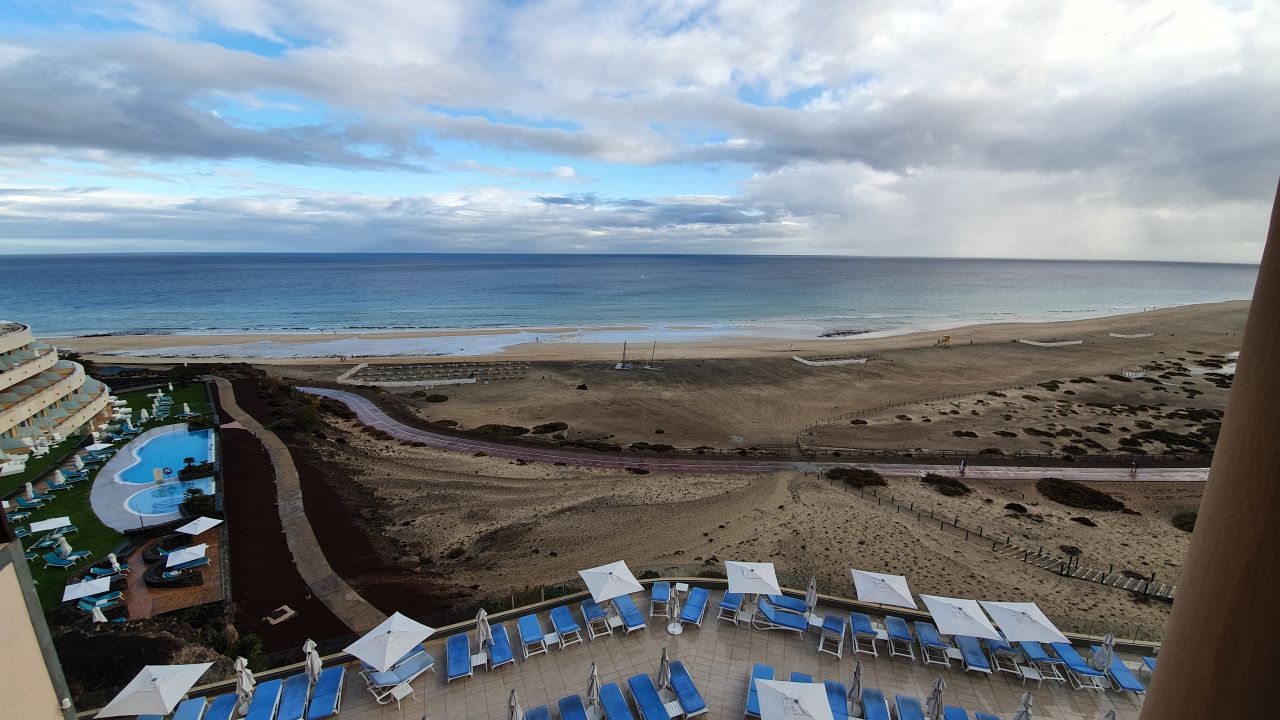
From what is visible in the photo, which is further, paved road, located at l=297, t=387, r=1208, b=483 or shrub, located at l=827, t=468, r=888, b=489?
paved road, located at l=297, t=387, r=1208, b=483

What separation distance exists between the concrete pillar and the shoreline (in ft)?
178

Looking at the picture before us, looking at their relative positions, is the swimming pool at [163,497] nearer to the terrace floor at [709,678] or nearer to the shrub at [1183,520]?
the terrace floor at [709,678]

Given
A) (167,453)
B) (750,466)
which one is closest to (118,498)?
(167,453)

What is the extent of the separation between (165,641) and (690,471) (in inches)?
817

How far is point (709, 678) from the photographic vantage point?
12281 mm

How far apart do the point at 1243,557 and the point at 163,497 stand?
30110 mm

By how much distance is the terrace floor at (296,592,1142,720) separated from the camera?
37.6 ft

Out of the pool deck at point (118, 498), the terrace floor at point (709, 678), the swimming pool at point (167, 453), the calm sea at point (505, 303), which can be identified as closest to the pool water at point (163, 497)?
the pool deck at point (118, 498)

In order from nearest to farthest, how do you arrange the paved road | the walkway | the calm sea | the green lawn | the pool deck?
the green lawn < the walkway < the pool deck < the paved road < the calm sea

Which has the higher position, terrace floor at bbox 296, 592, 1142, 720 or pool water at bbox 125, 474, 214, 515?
terrace floor at bbox 296, 592, 1142, 720

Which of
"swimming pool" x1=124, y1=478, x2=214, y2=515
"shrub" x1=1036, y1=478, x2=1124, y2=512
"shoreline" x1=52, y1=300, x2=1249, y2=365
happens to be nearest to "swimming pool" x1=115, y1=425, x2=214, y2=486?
"swimming pool" x1=124, y1=478, x2=214, y2=515

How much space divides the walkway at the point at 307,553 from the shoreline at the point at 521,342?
31290 mm

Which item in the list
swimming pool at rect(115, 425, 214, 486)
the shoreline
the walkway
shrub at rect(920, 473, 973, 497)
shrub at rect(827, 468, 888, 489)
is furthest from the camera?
the shoreline

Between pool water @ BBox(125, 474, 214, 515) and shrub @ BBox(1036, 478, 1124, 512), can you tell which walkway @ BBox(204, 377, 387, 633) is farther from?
shrub @ BBox(1036, 478, 1124, 512)
